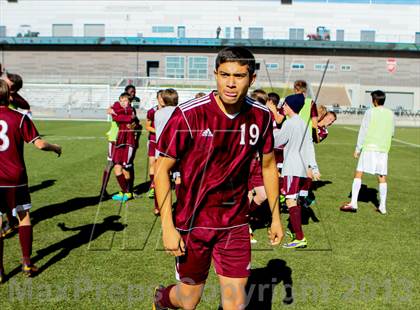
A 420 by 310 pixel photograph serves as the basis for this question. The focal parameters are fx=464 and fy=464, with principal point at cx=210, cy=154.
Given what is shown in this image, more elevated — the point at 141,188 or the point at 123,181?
the point at 123,181

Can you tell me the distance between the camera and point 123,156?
9031 mm

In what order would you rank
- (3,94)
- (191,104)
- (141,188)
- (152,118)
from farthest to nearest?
(141,188) < (152,118) < (3,94) < (191,104)

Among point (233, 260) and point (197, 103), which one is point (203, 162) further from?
point (233, 260)

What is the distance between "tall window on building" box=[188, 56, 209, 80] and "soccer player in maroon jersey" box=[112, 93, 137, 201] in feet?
150

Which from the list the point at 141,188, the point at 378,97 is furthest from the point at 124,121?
the point at 378,97

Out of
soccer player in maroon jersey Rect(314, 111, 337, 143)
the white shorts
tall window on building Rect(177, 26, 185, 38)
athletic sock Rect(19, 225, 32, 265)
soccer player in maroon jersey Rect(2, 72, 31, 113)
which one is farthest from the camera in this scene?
tall window on building Rect(177, 26, 185, 38)

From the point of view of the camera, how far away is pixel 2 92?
4805 mm

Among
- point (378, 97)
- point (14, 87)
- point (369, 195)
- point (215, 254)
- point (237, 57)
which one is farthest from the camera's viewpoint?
point (369, 195)

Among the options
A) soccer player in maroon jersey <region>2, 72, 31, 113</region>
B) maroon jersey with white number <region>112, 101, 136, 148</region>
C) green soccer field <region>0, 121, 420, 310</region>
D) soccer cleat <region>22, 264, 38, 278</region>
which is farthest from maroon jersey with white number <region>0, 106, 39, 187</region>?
maroon jersey with white number <region>112, 101, 136, 148</region>

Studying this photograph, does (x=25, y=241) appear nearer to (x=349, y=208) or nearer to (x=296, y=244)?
(x=296, y=244)

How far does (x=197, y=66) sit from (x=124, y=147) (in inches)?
1844

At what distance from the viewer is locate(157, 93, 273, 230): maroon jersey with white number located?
10.4 feet

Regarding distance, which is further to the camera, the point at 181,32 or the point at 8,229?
the point at 181,32

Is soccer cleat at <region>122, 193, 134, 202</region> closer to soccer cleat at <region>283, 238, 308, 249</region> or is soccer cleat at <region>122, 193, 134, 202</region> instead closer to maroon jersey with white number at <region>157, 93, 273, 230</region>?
soccer cleat at <region>283, 238, 308, 249</region>
